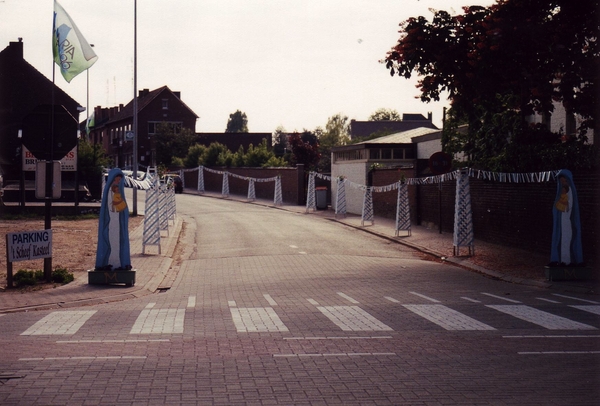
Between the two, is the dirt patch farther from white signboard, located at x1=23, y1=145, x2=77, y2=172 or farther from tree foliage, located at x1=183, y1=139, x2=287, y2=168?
tree foliage, located at x1=183, y1=139, x2=287, y2=168

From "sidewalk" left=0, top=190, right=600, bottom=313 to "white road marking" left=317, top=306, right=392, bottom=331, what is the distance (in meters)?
4.26

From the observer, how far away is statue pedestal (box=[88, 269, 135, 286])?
51.0 ft

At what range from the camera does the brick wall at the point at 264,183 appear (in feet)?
159

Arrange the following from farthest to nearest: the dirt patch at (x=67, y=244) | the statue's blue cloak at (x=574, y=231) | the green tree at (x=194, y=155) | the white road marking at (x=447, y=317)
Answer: the green tree at (x=194, y=155) → the dirt patch at (x=67, y=244) → the statue's blue cloak at (x=574, y=231) → the white road marking at (x=447, y=317)

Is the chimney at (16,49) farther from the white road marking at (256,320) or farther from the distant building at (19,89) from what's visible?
the white road marking at (256,320)

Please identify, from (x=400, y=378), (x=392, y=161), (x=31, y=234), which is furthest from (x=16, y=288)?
(x=392, y=161)

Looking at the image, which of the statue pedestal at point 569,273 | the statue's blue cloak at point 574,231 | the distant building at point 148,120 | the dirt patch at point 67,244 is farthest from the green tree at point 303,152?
the statue pedestal at point 569,273

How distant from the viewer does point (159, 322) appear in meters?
11.1

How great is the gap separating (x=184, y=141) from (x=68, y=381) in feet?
246

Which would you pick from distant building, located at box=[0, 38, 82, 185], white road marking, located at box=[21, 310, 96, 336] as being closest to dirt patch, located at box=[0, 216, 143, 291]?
white road marking, located at box=[21, 310, 96, 336]

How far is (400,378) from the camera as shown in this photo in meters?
7.62

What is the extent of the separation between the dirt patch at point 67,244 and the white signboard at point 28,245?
23.8 inches

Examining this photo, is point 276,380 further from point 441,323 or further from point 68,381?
point 441,323

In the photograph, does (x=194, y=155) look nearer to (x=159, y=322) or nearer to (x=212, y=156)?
(x=212, y=156)
